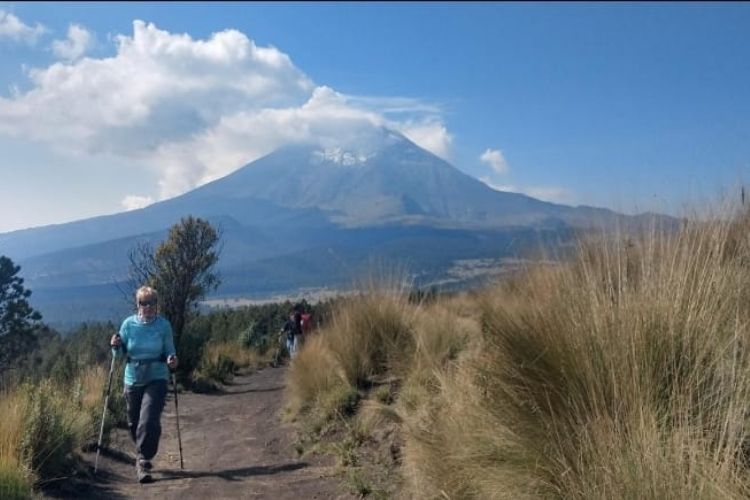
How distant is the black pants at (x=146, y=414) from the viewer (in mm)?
6707

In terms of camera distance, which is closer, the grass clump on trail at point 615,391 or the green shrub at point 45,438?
the grass clump on trail at point 615,391

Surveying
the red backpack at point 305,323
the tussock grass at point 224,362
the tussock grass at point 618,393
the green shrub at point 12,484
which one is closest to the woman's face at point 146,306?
the green shrub at point 12,484

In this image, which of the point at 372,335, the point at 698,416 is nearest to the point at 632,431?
the point at 698,416

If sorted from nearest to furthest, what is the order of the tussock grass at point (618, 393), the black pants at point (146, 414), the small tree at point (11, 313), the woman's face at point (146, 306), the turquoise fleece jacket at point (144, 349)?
the tussock grass at point (618, 393) < the black pants at point (146, 414) < the turquoise fleece jacket at point (144, 349) < the woman's face at point (146, 306) < the small tree at point (11, 313)

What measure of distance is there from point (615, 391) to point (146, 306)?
5.28 meters

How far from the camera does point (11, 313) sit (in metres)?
13.1

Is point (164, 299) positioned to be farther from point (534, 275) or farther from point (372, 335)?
point (534, 275)

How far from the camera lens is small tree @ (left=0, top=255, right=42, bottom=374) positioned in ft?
41.0

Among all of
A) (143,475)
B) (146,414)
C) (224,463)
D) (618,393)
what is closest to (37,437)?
(143,475)

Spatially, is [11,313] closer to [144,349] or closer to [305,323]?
[305,323]

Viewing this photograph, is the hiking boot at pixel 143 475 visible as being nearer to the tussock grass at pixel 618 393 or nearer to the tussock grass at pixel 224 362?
the tussock grass at pixel 618 393

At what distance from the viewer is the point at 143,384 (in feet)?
23.1

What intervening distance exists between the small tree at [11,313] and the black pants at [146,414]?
585 centimetres

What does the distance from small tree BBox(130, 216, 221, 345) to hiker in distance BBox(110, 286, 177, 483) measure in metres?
8.61
